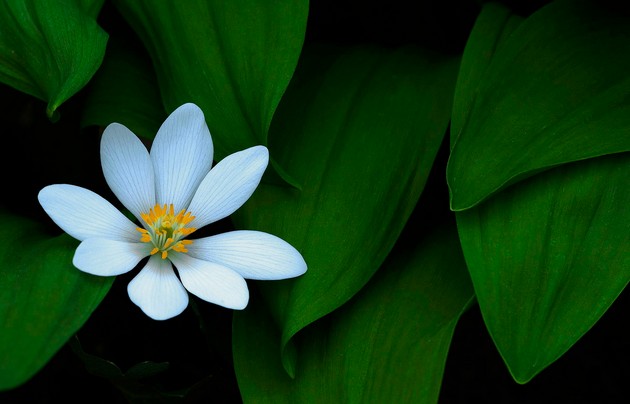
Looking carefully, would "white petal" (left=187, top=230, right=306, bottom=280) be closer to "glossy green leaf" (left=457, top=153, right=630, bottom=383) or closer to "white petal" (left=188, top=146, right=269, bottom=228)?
"white petal" (left=188, top=146, right=269, bottom=228)

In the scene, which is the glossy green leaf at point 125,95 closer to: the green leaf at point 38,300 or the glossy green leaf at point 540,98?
the green leaf at point 38,300

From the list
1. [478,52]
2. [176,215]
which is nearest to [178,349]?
[176,215]

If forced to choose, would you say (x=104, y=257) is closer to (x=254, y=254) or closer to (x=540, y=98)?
(x=254, y=254)

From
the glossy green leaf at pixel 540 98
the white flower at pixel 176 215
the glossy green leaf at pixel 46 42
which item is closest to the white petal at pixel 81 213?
the white flower at pixel 176 215

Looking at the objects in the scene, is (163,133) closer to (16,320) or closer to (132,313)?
(16,320)

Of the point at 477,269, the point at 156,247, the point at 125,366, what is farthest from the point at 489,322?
the point at 125,366
